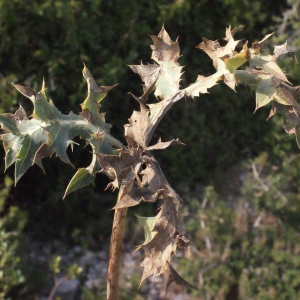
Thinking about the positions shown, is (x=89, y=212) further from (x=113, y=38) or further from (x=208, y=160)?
(x=113, y=38)

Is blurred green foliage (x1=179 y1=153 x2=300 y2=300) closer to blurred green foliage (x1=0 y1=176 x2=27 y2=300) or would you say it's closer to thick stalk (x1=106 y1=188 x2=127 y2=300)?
blurred green foliage (x1=0 y1=176 x2=27 y2=300)

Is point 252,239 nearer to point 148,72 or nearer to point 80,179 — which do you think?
point 148,72

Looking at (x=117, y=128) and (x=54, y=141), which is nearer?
(x=54, y=141)

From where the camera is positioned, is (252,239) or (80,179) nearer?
(80,179)

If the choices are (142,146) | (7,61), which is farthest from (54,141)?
(7,61)

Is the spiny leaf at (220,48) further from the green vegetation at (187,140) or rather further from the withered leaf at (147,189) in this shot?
the green vegetation at (187,140)

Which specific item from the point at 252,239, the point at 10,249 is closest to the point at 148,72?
the point at 10,249

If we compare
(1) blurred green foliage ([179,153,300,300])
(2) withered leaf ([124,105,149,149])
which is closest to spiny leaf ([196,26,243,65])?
(2) withered leaf ([124,105,149,149])

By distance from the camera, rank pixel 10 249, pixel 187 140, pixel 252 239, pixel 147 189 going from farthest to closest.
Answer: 1. pixel 187 140
2. pixel 252 239
3. pixel 10 249
4. pixel 147 189
